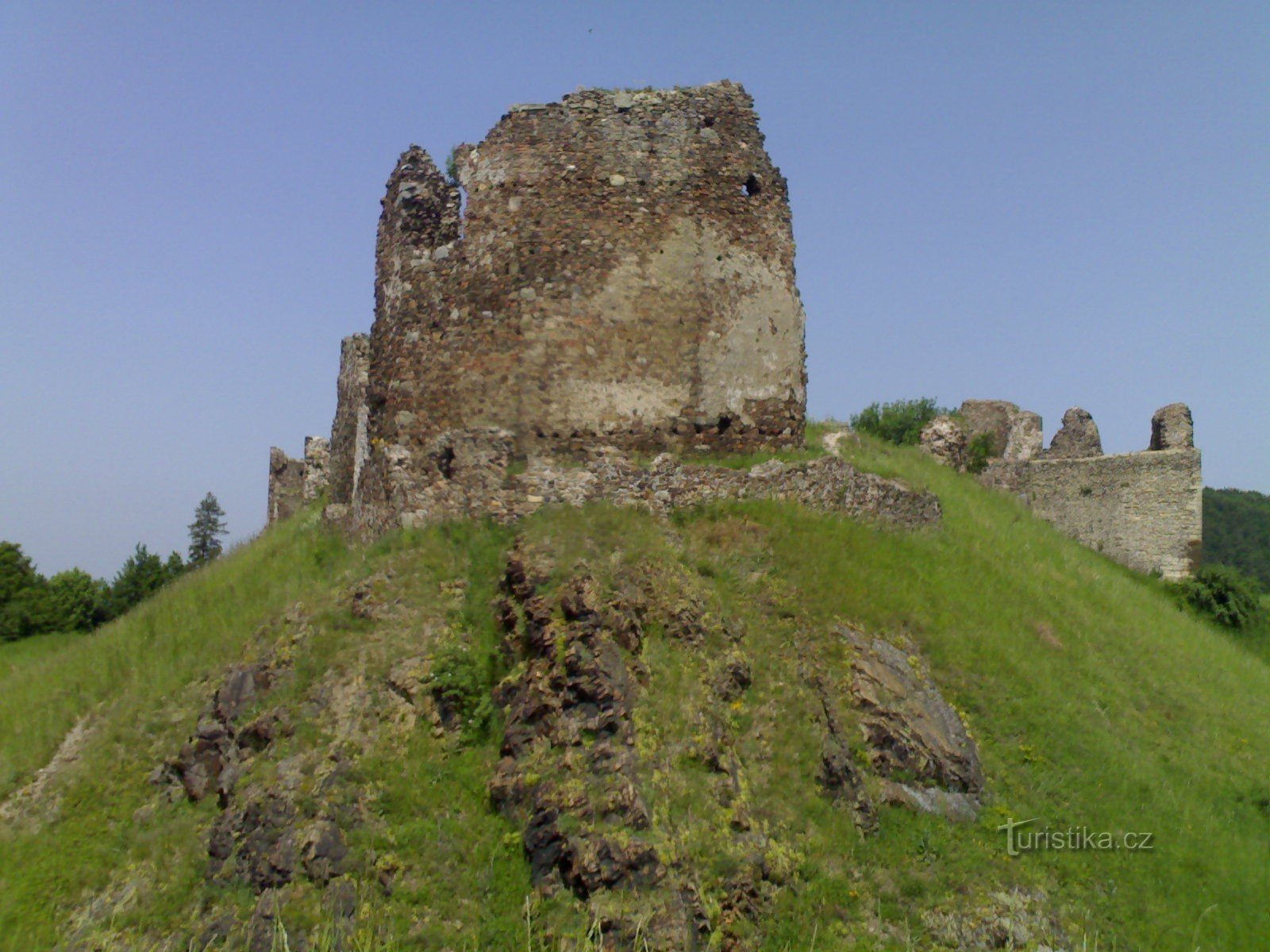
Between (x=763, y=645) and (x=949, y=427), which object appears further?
(x=949, y=427)

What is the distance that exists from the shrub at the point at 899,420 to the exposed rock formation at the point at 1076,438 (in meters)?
3.63

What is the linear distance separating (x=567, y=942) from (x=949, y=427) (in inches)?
718

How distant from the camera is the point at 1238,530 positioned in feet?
261

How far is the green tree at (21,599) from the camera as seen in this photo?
38562mm

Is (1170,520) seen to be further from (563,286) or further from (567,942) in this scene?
(567,942)

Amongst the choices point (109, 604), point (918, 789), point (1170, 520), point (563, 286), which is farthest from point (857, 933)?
point (109, 604)

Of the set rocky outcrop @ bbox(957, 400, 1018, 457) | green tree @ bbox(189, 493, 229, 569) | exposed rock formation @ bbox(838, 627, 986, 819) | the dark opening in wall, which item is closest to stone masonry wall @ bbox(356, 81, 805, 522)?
the dark opening in wall

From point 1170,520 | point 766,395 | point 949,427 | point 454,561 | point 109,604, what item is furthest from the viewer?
point 109,604

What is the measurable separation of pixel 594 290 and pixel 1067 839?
8.54 metres

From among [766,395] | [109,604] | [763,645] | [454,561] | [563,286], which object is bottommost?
[109,604]

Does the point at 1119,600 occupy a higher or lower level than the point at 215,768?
higher

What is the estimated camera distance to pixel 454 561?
11789mm

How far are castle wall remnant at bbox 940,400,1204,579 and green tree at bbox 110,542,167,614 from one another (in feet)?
105

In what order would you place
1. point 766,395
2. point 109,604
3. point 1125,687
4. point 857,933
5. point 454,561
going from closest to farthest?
1. point 857,933
2. point 454,561
3. point 1125,687
4. point 766,395
5. point 109,604
